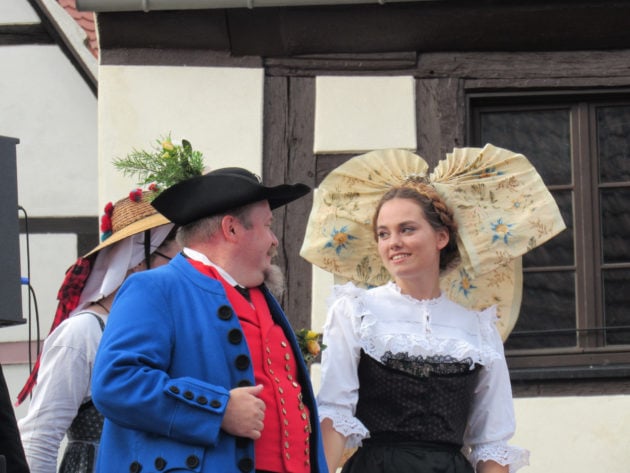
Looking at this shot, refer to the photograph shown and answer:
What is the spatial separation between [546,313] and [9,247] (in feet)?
12.7

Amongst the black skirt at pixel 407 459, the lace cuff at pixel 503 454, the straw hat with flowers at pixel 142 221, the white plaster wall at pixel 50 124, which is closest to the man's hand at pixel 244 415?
the black skirt at pixel 407 459

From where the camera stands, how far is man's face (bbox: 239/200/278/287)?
3.65m

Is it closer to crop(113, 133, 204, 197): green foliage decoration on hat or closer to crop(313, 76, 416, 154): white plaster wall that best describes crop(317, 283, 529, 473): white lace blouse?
crop(113, 133, 204, 197): green foliage decoration on hat

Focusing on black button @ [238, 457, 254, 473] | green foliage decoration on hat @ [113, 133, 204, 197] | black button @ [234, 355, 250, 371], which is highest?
green foliage decoration on hat @ [113, 133, 204, 197]

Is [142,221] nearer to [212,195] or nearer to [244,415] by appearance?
[212,195]

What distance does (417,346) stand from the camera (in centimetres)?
421

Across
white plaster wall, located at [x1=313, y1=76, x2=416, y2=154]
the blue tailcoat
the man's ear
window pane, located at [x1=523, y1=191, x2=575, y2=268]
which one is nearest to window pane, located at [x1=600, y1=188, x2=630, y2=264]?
window pane, located at [x1=523, y1=191, x2=575, y2=268]

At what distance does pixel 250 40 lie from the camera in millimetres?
6688

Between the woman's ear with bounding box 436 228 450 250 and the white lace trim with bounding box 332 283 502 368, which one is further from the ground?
the woman's ear with bounding box 436 228 450 250

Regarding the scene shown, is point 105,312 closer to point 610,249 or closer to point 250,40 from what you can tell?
point 250,40

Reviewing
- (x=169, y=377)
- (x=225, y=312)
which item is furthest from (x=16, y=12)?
(x=169, y=377)

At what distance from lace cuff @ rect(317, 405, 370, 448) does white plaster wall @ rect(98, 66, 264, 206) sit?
2.68 metres

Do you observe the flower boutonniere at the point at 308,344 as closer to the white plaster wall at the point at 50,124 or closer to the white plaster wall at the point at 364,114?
the white plaster wall at the point at 364,114

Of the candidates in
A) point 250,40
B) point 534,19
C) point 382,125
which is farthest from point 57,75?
point 534,19
